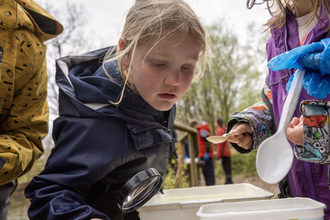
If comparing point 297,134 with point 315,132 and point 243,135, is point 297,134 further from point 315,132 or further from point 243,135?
point 243,135

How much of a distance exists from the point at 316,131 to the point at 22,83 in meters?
1.16

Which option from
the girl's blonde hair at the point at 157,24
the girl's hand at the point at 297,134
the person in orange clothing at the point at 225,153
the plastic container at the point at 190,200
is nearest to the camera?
the girl's hand at the point at 297,134

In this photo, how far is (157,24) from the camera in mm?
1032

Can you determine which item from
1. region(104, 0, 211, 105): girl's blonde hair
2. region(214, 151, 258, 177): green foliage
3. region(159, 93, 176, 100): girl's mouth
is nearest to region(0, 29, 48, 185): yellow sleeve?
region(104, 0, 211, 105): girl's blonde hair

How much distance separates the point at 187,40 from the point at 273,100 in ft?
1.54

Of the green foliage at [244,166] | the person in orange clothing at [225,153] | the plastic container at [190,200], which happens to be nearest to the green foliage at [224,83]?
the green foliage at [244,166]

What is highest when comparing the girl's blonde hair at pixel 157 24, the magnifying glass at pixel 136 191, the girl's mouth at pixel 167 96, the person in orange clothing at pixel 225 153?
the girl's blonde hair at pixel 157 24

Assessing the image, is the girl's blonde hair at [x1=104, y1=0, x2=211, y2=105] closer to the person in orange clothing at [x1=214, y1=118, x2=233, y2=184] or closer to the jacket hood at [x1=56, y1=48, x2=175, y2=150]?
the jacket hood at [x1=56, y1=48, x2=175, y2=150]

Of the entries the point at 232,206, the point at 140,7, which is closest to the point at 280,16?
the point at 140,7

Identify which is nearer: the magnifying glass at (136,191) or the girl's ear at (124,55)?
the magnifying glass at (136,191)

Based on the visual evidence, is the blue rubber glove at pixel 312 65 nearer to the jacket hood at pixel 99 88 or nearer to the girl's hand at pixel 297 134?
the girl's hand at pixel 297 134

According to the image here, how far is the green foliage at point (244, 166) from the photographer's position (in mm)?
9906

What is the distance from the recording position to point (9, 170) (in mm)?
1000

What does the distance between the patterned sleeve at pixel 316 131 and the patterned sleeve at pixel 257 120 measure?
29 centimetres
